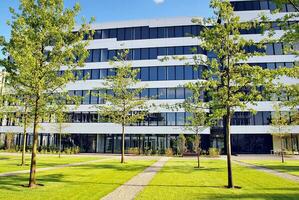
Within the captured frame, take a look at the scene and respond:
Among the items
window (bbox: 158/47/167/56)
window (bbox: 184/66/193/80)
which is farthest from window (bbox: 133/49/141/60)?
window (bbox: 184/66/193/80)

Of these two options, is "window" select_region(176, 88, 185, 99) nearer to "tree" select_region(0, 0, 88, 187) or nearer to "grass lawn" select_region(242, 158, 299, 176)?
"grass lawn" select_region(242, 158, 299, 176)

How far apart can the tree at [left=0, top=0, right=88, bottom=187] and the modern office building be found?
2974cm

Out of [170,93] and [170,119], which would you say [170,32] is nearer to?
[170,93]

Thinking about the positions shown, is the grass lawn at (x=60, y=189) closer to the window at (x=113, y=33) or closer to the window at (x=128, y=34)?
the window at (x=128, y=34)

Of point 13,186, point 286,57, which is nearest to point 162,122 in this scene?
point 286,57

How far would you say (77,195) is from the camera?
11078 mm

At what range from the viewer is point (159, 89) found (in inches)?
1802

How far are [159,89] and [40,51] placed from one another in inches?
1273

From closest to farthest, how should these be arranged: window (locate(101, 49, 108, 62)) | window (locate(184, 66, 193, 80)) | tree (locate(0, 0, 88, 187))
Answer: tree (locate(0, 0, 88, 187))
window (locate(184, 66, 193, 80))
window (locate(101, 49, 108, 62))

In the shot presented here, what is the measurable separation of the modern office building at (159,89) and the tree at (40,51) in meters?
29.7

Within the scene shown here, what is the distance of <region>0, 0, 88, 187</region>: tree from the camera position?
13.5 meters

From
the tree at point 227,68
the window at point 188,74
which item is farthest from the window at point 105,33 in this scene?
the tree at point 227,68

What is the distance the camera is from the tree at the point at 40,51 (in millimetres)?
13492

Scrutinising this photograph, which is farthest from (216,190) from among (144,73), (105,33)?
(105,33)
